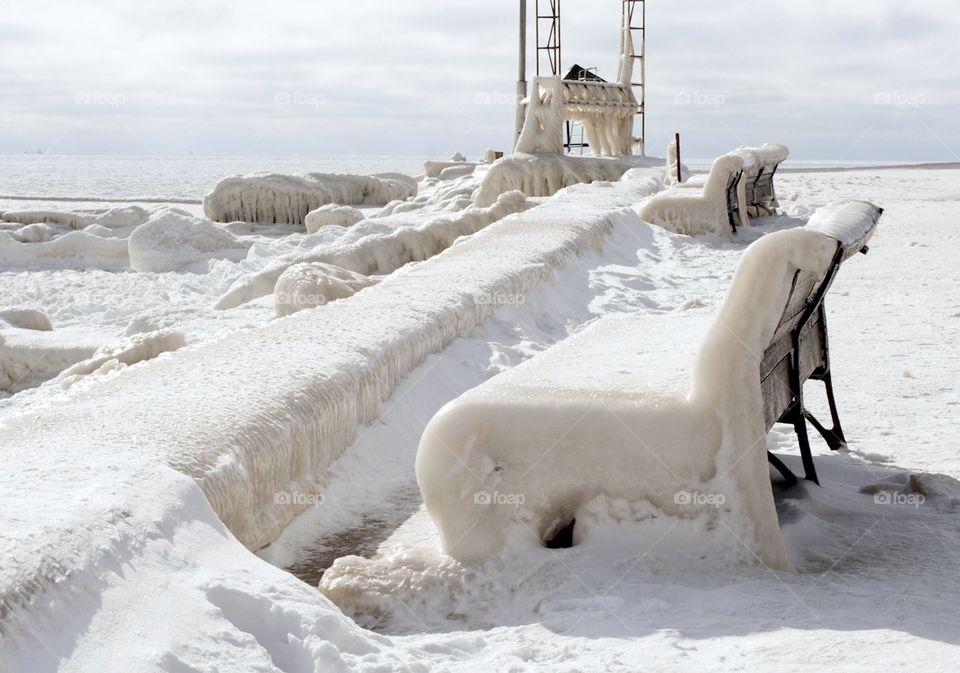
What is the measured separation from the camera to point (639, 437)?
11.1ft

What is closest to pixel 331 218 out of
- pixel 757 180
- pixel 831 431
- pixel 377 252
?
pixel 757 180

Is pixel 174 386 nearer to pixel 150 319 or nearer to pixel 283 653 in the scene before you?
pixel 283 653

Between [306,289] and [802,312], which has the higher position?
[802,312]

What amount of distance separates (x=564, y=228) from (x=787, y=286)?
6816 millimetres

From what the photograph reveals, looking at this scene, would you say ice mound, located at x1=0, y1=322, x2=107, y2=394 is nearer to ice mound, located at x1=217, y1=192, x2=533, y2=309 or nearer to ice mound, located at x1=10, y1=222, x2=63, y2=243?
ice mound, located at x1=217, y1=192, x2=533, y2=309

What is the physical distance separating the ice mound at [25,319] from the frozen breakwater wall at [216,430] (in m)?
5.52

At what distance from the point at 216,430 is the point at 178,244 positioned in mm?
13757

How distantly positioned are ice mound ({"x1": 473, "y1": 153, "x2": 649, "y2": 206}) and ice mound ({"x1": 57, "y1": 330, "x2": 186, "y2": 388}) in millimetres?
11850

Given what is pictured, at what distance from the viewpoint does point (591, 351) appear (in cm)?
414

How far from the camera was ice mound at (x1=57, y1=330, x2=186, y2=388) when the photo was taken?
21.4ft

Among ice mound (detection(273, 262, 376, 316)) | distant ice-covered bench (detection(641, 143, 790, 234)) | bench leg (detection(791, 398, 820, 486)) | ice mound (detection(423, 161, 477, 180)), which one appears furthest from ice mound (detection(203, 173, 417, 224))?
bench leg (detection(791, 398, 820, 486))

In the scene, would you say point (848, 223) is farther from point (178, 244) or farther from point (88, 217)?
point (88, 217)

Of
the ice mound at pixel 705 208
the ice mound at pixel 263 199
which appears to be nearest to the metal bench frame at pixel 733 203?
the ice mound at pixel 705 208

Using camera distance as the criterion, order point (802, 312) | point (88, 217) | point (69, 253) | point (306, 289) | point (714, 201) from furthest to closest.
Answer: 1. point (88, 217)
2. point (69, 253)
3. point (714, 201)
4. point (306, 289)
5. point (802, 312)
